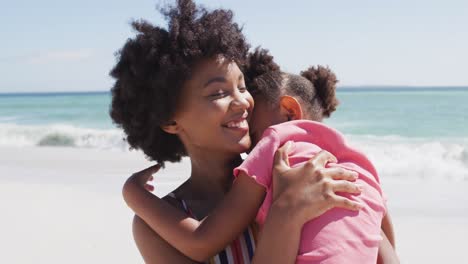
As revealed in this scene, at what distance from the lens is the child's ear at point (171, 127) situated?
206 centimetres

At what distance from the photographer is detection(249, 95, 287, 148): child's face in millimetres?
2230

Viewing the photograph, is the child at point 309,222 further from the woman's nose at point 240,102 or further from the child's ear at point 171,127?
the child's ear at point 171,127

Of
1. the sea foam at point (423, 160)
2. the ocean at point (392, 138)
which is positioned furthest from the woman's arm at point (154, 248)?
the ocean at point (392, 138)

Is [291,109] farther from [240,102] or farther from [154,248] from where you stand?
[154,248]

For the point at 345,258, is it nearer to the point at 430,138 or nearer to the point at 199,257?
the point at 199,257

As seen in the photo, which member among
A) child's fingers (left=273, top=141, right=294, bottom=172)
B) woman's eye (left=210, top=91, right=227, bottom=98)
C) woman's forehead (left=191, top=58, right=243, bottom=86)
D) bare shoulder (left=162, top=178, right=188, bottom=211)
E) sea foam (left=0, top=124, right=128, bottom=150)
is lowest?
sea foam (left=0, top=124, right=128, bottom=150)

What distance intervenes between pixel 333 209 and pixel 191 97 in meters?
0.59

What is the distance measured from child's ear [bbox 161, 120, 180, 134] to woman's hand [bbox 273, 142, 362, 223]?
44 centimetres

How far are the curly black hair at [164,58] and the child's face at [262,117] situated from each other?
0.22 m

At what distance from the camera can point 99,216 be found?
7.26 m

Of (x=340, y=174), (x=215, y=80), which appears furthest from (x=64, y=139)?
(x=340, y=174)

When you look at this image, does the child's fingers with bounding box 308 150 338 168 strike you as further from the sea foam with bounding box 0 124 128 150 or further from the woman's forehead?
the sea foam with bounding box 0 124 128 150

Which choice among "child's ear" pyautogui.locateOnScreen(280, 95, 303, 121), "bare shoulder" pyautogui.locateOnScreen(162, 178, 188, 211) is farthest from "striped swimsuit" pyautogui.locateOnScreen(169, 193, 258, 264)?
"child's ear" pyautogui.locateOnScreen(280, 95, 303, 121)

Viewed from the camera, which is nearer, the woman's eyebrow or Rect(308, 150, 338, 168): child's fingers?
Rect(308, 150, 338, 168): child's fingers
